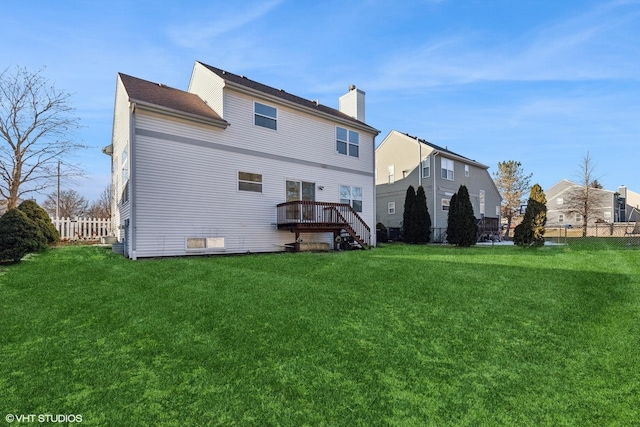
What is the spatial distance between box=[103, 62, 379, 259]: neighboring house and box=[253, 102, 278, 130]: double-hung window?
4cm

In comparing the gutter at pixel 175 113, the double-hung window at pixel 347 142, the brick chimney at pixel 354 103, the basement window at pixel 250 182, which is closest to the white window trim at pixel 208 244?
the basement window at pixel 250 182

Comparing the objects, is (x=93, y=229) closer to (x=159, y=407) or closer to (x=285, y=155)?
(x=285, y=155)

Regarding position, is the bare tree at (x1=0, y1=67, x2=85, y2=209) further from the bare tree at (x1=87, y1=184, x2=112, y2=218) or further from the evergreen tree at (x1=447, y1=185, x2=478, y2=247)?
the evergreen tree at (x1=447, y1=185, x2=478, y2=247)

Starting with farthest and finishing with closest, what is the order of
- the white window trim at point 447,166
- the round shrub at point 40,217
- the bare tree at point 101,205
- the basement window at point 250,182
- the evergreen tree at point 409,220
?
the bare tree at point 101,205, the white window trim at point 447,166, the evergreen tree at point 409,220, the basement window at point 250,182, the round shrub at point 40,217

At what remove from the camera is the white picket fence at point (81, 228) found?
15.2 meters

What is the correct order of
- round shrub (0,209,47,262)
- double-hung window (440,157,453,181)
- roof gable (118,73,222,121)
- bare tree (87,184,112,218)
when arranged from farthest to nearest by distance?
bare tree (87,184,112,218) → double-hung window (440,157,453,181) → roof gable (118,73,222,121) → round shrub (0,209,47,262)

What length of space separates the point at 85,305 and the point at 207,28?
9.91m

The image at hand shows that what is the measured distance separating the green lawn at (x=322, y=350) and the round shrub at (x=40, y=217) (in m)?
6.78

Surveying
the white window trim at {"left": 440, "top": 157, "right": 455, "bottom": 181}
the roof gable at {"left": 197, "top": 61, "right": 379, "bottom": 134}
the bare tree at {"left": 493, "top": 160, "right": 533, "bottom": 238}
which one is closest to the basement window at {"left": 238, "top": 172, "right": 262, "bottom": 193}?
the roof gable at {"left": 197, "top": 61, "right": 379, "bottom": 134}

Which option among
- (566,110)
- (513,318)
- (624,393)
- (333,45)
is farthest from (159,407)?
(566,110)

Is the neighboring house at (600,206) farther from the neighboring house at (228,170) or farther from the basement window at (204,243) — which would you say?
the basement window at (204,243)

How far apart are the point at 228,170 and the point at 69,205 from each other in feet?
105

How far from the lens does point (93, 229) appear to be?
16297mm

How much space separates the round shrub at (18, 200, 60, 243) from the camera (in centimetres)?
1170
